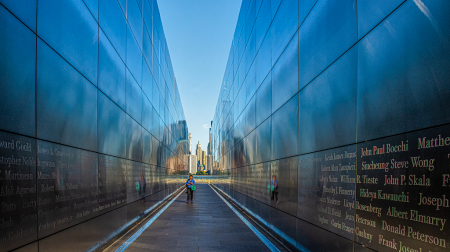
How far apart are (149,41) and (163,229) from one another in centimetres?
896

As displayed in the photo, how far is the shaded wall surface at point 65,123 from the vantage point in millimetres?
3910

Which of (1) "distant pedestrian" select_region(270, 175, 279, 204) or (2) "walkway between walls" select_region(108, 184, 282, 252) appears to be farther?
(1) "distant pedestrian" select_region(270, 175, 279, 204)

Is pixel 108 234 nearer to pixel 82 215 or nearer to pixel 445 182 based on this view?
pixel 82 215

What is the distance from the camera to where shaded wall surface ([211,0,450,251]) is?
121 inches

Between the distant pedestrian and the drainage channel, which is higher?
the distant pedestrian

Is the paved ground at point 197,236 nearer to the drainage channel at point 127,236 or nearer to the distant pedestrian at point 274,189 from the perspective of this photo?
the drainage channel at point 127,236

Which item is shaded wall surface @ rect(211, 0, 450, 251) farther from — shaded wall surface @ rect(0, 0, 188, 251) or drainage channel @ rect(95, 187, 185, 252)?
shaded wall surface @ rect(0, 0, 188, 251)

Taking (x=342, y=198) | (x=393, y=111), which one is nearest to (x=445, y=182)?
(x=393, y=111)

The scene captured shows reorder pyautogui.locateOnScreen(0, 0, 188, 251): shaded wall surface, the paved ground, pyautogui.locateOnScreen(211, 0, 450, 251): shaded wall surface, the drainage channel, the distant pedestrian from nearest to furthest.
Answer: pyautogui.locateOnScreen(211, 0, 450, 251): shaded wall surface → pyautogui.locateOnScreen(0, 0, 188, 251): shaded wall surface → the drainage channel → the paved ground → the distant pedestrian

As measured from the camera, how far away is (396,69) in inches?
143

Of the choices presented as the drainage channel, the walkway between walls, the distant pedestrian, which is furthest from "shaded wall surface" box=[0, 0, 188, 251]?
the distant pedestrian

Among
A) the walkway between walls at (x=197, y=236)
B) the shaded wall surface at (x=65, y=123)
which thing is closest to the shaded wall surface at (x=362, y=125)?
the walkway between walls at (x=197, y=236)

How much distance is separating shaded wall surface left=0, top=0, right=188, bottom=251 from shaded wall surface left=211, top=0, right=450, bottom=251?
4.38 m

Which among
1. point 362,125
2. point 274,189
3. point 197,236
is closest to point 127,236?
point 197,236
